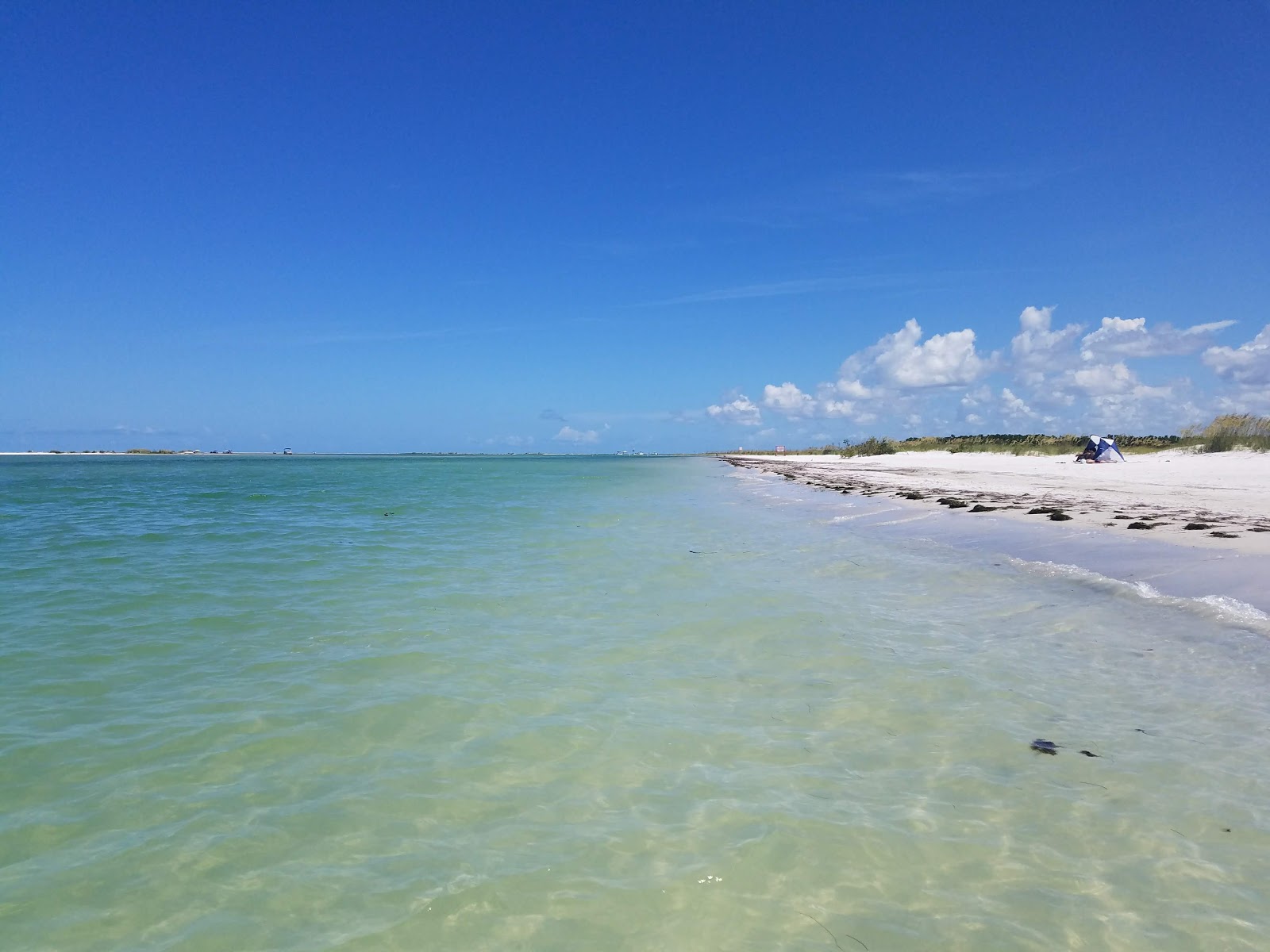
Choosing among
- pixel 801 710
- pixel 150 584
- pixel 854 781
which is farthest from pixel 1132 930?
pixel 150 584

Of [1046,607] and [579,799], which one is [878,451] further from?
[579,799]

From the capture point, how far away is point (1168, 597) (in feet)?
28.4

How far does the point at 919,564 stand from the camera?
11.8 meters

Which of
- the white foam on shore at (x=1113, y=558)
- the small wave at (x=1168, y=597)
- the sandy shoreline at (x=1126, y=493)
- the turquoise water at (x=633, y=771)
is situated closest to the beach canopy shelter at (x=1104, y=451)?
the sandy shoreline at (x=1126, y=493)

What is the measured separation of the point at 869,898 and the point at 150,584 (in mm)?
11305

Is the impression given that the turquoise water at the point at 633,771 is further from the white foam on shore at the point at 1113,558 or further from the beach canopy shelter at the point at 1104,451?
A: the beach canopy shelter at the point at 1104,451

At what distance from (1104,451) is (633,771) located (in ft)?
153

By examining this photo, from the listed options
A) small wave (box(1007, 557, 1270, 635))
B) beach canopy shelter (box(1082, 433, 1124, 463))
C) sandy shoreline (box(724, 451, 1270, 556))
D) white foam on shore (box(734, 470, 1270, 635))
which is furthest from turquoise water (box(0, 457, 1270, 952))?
beach canopy shelter (box(1082, 433, 1124, 463))

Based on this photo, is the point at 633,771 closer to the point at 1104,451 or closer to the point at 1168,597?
the point at 1168,597

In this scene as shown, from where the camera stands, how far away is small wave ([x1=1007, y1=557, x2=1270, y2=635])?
24.5 ft

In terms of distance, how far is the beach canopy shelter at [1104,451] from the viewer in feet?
133

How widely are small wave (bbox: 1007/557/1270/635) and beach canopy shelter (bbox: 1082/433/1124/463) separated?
36.2m

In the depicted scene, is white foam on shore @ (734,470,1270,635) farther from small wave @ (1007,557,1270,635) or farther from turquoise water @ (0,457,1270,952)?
turquoise water @ (0,457,1270,952)

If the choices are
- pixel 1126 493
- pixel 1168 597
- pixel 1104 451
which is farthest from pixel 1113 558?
pixel 1104 451
